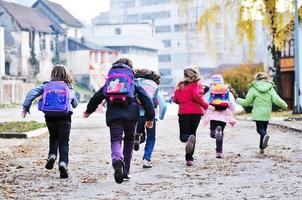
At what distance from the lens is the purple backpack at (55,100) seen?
31.8 feet

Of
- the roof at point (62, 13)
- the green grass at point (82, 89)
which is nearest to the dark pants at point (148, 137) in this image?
the green grass at point (82, 89)

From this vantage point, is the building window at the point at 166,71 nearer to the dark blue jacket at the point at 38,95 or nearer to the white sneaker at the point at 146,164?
the white sneaker at the point at 146,164

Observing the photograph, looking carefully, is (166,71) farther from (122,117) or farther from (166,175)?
(122,117)

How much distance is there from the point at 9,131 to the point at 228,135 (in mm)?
6474

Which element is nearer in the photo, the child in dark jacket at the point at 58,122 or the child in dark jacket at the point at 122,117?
the child in dark jacket at the point at 122,117

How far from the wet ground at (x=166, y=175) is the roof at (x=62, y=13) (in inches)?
3424

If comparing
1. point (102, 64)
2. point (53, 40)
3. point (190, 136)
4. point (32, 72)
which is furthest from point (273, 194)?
point (102, 64)

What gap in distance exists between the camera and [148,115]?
9.19 m

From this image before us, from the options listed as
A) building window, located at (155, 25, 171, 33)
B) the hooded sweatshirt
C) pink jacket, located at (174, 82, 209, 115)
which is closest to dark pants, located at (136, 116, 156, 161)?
pink jacket, located at (174, 82, 209, 115)

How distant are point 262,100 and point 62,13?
92.7 m

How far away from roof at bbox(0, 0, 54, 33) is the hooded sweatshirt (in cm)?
7423

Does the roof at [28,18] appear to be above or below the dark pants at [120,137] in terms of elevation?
above

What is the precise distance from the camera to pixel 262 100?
1351cm

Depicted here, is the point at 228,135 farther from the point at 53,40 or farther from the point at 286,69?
the point at 53,40
